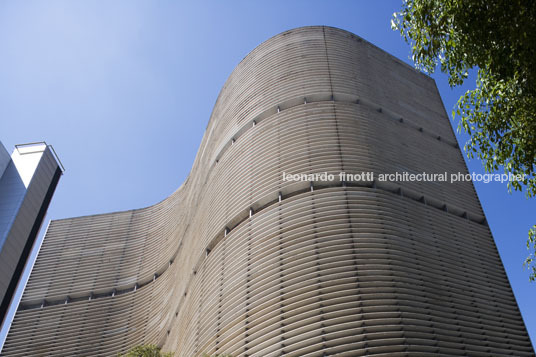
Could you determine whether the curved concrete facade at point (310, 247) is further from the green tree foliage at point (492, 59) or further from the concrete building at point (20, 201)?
the concrete building at point (20, 201)

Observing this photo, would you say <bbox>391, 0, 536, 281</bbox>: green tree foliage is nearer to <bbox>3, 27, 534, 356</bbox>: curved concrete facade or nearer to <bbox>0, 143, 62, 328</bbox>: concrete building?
<bbox>3, 27, 534, 356</bbox>: curved concrete facade

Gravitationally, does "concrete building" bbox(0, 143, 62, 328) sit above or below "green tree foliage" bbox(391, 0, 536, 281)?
above

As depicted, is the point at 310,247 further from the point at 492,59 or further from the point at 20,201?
the point at 20,201

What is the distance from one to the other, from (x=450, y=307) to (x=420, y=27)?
27.4 ft

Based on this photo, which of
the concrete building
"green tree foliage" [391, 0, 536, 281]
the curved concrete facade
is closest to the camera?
"green tree foliage" [391, 0, 536, 281]

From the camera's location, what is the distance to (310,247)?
1290cm

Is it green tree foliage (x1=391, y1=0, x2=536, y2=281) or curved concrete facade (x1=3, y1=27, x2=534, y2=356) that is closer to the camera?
green tree foliage (x1=391, y1=0, x2=536, y2=281)

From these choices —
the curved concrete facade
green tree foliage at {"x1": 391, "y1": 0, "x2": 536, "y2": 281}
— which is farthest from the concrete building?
green tree foliage at {"x1": 391, "y1": 0, "x2": 536, "y2": 281}

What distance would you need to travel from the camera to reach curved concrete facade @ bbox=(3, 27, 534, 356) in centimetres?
1171

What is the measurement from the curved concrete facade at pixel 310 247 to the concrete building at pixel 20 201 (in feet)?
50.9

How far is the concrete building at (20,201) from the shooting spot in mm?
38531

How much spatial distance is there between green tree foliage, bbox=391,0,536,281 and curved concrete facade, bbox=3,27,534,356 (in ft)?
16.6

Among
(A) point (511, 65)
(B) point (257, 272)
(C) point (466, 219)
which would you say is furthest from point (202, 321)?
(A) point (511, 65)

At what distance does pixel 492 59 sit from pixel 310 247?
748 cm
